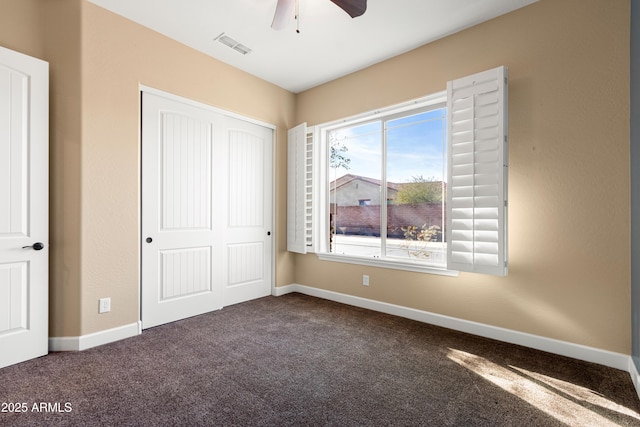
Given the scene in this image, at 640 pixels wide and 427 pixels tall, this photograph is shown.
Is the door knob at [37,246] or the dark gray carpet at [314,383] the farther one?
the door knob at [37,246]

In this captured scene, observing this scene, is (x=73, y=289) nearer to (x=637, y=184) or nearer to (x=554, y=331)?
(x=554, y=331)

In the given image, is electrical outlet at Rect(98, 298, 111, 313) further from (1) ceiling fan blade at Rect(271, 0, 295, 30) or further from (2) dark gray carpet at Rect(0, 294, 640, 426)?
(1) ceiling fan blade at Rect(271, 0, 295, 30)

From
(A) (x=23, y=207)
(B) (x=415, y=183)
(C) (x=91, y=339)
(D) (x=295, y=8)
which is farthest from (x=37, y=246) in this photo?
(B) (x=415, y=183)

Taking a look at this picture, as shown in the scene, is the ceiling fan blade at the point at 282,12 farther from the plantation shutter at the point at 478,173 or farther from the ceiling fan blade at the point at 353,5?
the plantation shutter at the point at 478,173

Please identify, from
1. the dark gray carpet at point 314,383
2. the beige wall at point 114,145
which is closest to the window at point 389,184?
the dark gray carpet at point 314,383

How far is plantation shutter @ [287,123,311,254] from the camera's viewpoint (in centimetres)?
432

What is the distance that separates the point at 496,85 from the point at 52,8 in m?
3.76

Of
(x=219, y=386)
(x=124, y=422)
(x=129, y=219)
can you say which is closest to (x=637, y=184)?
(x=219, y=386)

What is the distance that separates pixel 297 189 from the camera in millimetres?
4406

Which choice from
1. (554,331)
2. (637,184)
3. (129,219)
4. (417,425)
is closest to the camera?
(417,425)

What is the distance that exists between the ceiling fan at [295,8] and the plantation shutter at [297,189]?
1.78 meters

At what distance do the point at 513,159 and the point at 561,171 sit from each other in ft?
1.20

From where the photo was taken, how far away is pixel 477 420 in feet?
5.80

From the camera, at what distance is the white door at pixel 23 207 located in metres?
2.36
